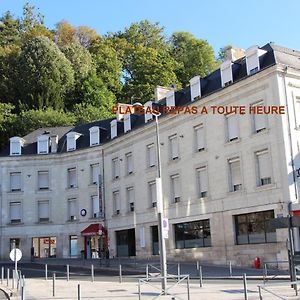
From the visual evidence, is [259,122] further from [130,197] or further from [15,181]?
[15,181]

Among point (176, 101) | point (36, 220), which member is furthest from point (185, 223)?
point (36, 220)

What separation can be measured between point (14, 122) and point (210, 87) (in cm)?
3381

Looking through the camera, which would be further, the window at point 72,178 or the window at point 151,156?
the window at point 72,178

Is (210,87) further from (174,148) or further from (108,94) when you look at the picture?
(108,94)

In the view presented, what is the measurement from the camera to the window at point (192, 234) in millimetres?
31766

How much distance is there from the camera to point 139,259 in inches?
1457

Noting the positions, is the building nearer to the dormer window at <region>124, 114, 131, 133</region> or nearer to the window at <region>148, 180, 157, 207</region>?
the window at <region>148, 180, 157, 207</region>

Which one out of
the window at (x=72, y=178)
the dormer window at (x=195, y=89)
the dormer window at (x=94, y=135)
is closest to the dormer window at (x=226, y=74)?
the dormer window at (x=195, y=89)

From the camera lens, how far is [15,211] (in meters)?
45.8

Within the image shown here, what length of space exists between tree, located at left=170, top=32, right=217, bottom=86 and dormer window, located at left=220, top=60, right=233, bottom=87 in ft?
107

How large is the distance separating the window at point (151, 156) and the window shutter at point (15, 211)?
1508cm

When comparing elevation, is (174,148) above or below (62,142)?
below

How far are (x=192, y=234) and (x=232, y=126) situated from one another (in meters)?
7.76

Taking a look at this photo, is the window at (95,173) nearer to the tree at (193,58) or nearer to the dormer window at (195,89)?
the dormer window at (195,89)
